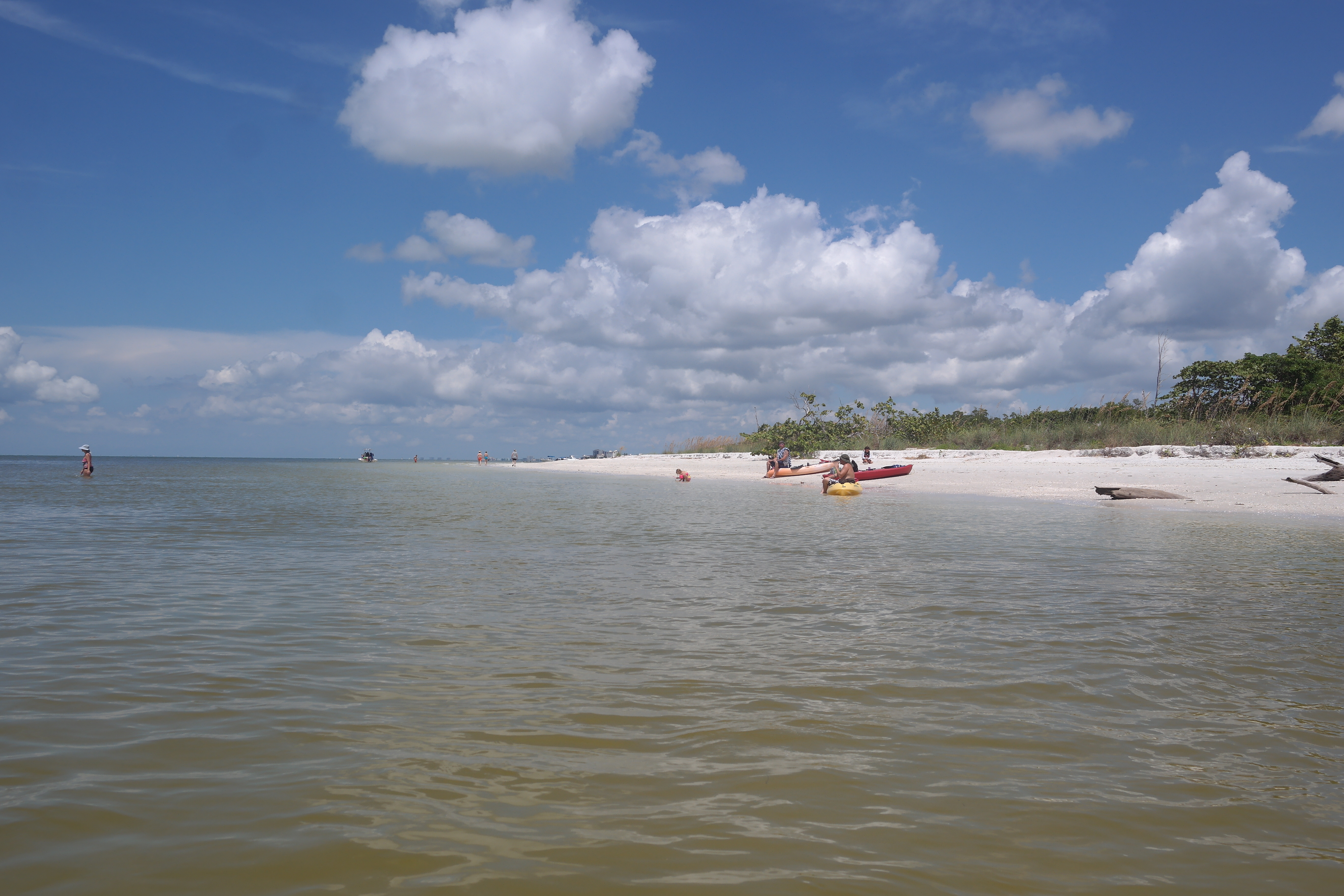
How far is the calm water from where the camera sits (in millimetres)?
3074

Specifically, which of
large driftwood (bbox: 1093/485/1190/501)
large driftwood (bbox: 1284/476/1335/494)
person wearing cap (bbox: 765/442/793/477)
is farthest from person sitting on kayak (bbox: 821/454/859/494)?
large driftwood (bbox: 1284/476/1335/494)

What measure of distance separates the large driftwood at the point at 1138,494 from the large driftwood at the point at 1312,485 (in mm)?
2527

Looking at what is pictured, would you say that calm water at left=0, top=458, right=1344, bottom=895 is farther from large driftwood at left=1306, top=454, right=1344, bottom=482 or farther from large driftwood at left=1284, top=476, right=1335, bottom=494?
large driftwood at left=1306, top=454, right=1344, bottom=482

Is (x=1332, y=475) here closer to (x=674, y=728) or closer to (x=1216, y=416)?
(x=1216, y=416)

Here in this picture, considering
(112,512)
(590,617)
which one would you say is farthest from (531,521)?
(112,512)

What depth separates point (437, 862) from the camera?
3.04 m

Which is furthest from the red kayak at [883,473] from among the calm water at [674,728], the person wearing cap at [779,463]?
the calm water at [674,728]

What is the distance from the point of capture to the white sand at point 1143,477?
20281mm

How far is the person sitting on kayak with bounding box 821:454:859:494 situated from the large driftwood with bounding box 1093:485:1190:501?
28.1ft

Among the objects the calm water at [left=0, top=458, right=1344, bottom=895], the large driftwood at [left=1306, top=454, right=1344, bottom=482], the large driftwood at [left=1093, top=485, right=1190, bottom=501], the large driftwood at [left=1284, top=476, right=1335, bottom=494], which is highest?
the large driftwood at [left=1306, top=454, right=1344, bottom=482]

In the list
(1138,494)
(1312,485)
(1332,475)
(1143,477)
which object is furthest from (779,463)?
(1332,475)

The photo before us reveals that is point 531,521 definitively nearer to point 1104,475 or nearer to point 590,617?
point 590,617

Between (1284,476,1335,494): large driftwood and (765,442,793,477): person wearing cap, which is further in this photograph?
(765,442,793,477): person wearing cap

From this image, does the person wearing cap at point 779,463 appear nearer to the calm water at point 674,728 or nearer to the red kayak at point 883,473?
the red kayak at point 883,473
